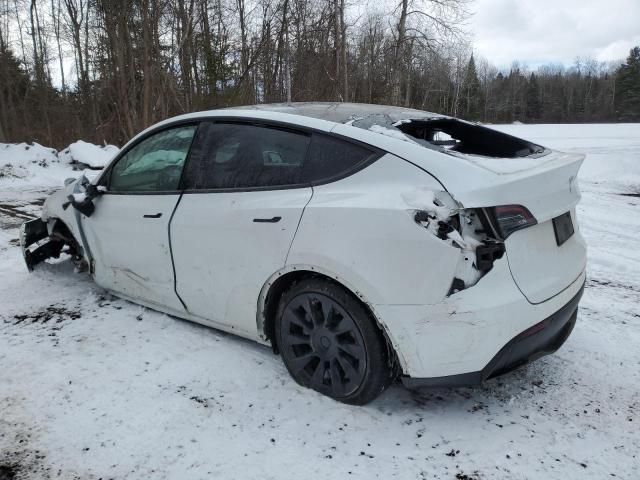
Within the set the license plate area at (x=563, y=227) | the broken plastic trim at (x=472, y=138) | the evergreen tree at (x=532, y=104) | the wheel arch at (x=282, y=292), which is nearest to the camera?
the wheel arch at (x=282, y=292)

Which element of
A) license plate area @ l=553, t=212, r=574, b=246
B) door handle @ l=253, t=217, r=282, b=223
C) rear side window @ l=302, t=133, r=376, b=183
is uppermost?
rear side window @ l=302, t=133, r=376, b=183

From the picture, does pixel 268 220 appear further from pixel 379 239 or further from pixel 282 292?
pixel 379 239

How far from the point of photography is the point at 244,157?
9.66ft

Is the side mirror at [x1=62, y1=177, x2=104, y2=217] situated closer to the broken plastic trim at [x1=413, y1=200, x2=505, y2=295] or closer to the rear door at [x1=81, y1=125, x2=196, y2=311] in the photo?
the rear door at [x1=81, y1=125, x2=196, y2=311]

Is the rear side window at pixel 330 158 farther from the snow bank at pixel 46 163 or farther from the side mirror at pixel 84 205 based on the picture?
the snow bank at pixel 46 163

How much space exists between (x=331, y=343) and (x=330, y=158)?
0.97 meters

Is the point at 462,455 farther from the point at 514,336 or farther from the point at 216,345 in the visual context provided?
the point at 216,345

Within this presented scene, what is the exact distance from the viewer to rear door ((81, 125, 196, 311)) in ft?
10.7

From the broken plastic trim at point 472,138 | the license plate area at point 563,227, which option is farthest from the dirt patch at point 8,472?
the license plate area at point 563,227

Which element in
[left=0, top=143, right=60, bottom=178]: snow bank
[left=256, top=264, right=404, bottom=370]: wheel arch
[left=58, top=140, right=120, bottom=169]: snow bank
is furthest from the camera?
[left=58, top=140, right=120, bottom=169]: snow bank

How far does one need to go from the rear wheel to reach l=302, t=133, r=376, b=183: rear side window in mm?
563

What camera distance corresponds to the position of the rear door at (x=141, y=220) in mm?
3273

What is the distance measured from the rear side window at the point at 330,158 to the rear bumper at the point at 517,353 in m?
1.09

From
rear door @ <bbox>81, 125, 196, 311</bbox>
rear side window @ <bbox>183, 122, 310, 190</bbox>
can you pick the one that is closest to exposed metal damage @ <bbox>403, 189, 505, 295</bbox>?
rear side window @ <bbox>183, 122, 310, 190</bbox>
